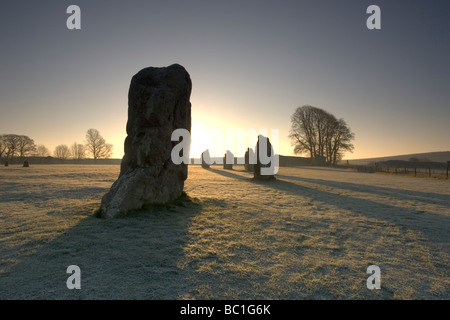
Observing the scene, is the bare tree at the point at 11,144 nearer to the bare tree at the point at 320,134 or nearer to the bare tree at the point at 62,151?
the bare tree at the point at 62,151

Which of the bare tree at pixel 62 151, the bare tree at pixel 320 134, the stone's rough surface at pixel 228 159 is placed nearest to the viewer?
the stone's rough surface at pixel 228 159

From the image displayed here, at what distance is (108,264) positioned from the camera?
3279mm

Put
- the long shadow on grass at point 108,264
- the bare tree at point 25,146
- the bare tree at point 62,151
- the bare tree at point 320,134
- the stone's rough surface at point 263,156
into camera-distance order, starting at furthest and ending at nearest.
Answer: the bare tree at point 62,151 → the bare tree at point 25,146 → the bare tree at point 320,134 → the stone's rough surface at point 263,156 → the long shadow on grass at point 108,264

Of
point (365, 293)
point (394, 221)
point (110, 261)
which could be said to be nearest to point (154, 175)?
point (110, 261)

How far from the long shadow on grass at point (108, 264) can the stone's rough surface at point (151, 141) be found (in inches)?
42.2

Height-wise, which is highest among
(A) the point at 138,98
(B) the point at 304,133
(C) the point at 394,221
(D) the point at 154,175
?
(B) the point at 304,133

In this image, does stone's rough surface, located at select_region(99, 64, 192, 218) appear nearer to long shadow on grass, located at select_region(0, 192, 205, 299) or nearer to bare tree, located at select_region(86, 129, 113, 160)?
long shadow on grass, located at select_region(0, 192, 205, 299)

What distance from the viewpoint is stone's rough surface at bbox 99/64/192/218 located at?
623 cm

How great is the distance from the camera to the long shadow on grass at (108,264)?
262cm

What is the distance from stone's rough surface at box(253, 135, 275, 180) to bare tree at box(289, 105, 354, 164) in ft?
95.7

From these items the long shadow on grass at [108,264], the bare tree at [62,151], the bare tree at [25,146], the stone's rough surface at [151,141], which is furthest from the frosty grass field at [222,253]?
the bare tree at [62,151]
